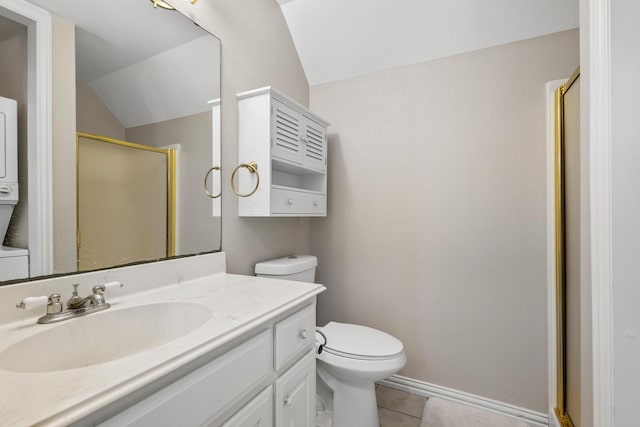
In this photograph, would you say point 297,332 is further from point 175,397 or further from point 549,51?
point 549,51

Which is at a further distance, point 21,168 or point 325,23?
point 325,23

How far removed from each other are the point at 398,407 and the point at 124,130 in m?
1.96

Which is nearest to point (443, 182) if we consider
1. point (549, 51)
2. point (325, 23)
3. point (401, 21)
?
point (549, 51)

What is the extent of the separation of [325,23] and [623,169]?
1.71 metres

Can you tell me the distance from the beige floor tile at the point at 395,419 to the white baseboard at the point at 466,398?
0.20 meters

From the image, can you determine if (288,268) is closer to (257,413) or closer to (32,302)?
(257,413)

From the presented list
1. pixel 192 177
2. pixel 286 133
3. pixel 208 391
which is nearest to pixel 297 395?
pixel 208 391

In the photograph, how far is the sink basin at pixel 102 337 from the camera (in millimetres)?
655

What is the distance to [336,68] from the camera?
79.5 inches

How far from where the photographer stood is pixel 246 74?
1566 millimetres

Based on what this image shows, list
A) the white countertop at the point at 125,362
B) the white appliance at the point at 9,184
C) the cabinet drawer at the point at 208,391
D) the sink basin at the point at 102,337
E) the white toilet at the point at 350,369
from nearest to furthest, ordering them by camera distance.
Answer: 1. the white countertop at the point at 125,362
2. the cabinet drawer at the point at 208,391
3. the sink basin at the point at 102,337
4. the white appliance at the point at 9,184
5. the white toilet at the point at 350,369

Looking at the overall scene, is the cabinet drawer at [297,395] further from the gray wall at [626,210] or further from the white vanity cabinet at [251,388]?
the gray wall at [626,210]

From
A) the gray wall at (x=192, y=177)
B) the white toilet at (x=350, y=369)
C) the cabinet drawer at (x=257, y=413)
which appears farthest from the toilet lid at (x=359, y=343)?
the gray wall at (x=192, y=177)

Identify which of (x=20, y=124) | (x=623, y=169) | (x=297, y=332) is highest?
(x=20, y=124)
